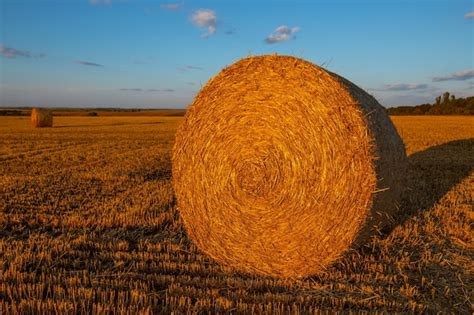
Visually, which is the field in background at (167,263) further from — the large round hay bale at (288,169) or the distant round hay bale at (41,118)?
the distant round hay bale at (41,118)

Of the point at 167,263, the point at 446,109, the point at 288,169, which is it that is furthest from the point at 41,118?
the point at 446,109

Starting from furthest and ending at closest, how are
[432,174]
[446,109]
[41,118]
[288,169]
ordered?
1. [446,109]
2. [41,118]
3. [432,174]
4. [288,169]

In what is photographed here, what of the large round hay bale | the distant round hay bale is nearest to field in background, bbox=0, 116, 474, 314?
the large round hay bale

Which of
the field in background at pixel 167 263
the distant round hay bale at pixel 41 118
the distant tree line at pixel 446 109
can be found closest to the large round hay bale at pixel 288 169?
the field in background at pixel 167 263

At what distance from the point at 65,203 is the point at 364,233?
4.77 meters

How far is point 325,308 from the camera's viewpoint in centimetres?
341

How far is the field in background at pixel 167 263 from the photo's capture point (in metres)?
3.51

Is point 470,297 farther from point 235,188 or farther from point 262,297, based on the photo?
point 235,188

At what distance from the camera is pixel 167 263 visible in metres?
4.33

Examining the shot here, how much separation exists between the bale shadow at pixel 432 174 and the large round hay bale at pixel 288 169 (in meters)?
1.48

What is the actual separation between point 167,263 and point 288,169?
149 cm

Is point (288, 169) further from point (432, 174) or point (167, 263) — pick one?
point (432, 174)

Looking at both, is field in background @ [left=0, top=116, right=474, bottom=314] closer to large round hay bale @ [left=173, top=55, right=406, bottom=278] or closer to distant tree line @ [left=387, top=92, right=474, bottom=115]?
large round hay bale @ [left=173, top=55, right=406, bottom=278]

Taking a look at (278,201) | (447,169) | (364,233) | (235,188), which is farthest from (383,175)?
(447,169)
